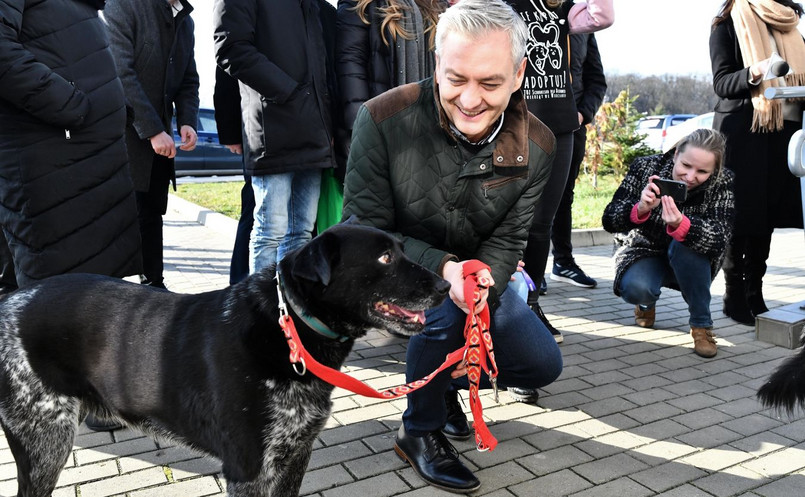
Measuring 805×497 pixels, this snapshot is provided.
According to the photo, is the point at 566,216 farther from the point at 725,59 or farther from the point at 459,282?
the point at 459,282

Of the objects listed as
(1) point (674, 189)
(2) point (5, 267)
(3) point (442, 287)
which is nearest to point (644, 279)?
(1) point (674, 189)

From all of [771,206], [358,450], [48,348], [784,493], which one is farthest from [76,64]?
[771,206]

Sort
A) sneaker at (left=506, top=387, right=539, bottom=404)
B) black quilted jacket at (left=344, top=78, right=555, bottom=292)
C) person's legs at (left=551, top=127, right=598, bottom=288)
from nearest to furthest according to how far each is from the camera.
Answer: black quilted jacket at (left=344, top=78, right=555, bottom=292) < sneaker at (left=506, top=387, right=539, bottom=404) < person's legs at (left=551, top=127, right=598, bottom=288)

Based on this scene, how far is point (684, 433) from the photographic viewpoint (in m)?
3.45

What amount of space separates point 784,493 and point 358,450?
192 centimetres

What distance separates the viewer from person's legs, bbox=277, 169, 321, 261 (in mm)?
4438

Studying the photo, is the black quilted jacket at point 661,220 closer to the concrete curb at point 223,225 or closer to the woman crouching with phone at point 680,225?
the woman crouching with phone at point 680,225

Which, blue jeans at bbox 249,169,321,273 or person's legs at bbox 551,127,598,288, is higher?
blue jeans at bbox 249,169,321,273

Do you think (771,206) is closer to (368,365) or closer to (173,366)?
(368,365)

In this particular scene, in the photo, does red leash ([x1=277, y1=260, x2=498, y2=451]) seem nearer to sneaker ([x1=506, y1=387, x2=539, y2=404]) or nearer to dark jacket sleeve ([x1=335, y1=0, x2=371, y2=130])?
sneaker ([x1=506, y1=387, x2=539, y2=404])

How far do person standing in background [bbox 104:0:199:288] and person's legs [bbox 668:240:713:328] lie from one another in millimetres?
3704

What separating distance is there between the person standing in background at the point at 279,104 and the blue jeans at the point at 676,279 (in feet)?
7.92

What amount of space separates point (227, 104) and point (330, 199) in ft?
3.39

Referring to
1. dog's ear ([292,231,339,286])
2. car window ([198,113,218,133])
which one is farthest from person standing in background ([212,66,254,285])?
car window ([198,113,218,133])
